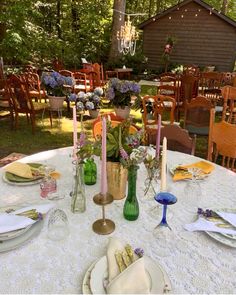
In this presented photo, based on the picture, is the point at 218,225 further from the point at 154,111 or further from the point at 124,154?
the point at 154,111

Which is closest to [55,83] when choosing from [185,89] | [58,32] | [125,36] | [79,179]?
[185,89]

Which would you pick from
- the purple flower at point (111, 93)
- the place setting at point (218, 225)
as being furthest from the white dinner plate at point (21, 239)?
the purple flower at point (111, 93)

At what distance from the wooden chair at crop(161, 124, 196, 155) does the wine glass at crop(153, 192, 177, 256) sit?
104cm

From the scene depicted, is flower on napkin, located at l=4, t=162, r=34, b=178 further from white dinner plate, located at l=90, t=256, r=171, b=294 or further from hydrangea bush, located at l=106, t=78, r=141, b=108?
hydrangea bush, located at l=106, t=78, r=141, b=108

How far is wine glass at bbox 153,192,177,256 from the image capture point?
3.42 ft

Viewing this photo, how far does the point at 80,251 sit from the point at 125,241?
0.56 feet

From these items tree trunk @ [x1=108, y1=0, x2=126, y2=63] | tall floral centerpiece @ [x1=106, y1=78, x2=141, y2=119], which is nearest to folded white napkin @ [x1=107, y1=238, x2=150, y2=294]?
tall floral centerpiece @ [x1=106, y1=78, x2=141, y2=119]

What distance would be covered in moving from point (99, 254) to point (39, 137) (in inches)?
152

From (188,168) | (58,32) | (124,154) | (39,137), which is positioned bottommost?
(39,137)

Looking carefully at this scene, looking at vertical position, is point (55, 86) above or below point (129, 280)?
above

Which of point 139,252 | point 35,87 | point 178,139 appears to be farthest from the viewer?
point 35,87

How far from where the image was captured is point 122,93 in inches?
177

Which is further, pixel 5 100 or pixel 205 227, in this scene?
pixel 5 100

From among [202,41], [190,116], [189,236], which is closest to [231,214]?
[189,236]
